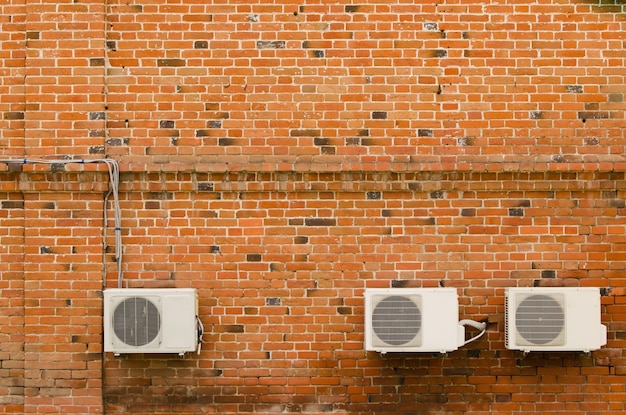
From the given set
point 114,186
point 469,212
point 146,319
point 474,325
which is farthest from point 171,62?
point 474,325

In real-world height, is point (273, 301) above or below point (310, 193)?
below

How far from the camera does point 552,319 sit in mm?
4000

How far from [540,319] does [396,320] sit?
1058 millimetres

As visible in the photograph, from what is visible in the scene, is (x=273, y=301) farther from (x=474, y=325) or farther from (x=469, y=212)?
(x=469, y=212)

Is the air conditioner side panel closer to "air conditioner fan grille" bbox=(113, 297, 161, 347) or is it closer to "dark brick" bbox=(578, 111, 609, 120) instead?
"air conditioner fan grille" bbox=(113, 297, 161, 347)

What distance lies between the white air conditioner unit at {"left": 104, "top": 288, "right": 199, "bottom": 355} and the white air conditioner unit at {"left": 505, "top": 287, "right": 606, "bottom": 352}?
2.43 m

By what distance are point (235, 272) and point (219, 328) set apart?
0.46m

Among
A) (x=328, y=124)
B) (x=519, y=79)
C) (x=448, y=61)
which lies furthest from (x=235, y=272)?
(x=519, y=79)

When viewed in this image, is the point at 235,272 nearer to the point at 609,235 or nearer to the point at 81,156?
the point at 81,156

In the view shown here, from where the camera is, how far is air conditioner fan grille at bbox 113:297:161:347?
402 centimetres

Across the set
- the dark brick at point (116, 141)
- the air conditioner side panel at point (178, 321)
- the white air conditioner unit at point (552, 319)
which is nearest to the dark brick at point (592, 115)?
the white air conditioner unit at point (552, 319)

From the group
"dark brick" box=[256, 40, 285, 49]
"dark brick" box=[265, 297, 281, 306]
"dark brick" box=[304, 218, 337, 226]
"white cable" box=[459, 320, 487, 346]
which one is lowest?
"white cable" box=[459, 320, 487, 346]

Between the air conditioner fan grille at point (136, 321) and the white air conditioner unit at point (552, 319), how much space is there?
2638mm

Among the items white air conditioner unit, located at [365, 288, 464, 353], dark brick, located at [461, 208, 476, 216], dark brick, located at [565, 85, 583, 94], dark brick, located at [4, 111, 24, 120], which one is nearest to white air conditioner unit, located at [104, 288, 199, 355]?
white air conditioner unit, located at [365, 288, 464, 353]
